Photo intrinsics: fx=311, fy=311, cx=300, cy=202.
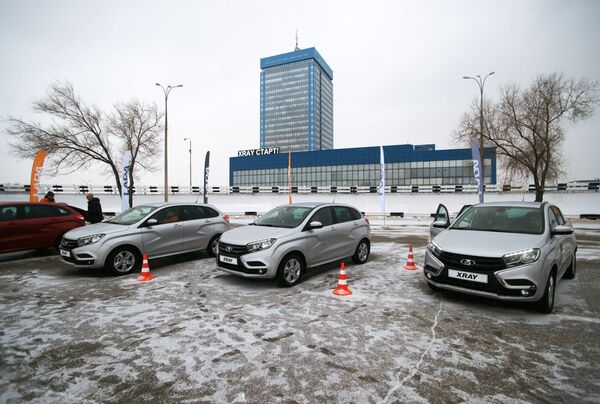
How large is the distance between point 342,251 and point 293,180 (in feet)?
276

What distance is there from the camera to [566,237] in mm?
5633

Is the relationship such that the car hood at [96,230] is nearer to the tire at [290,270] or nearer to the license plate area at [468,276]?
the tire at [290,270]

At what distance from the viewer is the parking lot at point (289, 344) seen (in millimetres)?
2756

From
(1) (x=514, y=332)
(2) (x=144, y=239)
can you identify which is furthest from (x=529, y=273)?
(2) (x=144, y=239)

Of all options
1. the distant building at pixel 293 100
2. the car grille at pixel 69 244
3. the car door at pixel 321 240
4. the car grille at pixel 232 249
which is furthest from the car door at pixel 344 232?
the distant building at pixel 293 100

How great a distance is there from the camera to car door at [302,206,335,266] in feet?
20.6

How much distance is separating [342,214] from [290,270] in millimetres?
2158

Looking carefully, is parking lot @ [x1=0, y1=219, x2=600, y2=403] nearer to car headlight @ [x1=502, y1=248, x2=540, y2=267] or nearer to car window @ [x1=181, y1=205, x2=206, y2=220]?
car headlight @ [x1=502, y1=248, x2=540, y2=267]

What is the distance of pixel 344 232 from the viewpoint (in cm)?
721

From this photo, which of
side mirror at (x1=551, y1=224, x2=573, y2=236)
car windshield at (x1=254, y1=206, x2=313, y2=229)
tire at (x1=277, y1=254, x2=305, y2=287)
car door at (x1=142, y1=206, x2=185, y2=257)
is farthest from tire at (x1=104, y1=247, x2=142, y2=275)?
side mirror at (x1=551, y1=224, x2=573, y2=236)

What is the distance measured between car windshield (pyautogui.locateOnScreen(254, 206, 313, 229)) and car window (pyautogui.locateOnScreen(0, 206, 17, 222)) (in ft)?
21.9

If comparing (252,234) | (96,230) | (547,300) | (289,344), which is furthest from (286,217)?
(547,300)

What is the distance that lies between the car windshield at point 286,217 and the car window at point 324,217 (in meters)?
0.19

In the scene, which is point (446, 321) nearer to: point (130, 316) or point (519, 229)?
point (519, 229)
